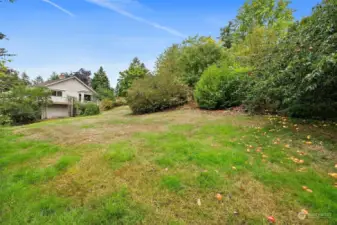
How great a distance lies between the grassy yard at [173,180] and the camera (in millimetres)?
1892

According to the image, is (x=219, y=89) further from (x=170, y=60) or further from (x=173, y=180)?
(x=170, y=60)

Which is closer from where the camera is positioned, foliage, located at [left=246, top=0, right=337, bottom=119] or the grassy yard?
the grassy yard

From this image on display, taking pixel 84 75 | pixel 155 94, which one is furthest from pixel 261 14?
pixel 84 75

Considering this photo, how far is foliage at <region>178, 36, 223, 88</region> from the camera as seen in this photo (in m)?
11.6

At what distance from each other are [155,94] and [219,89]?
3770 millimetres

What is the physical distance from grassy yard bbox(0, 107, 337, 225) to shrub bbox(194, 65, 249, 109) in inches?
165

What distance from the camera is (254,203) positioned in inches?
80.0

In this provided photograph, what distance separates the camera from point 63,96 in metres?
21.9

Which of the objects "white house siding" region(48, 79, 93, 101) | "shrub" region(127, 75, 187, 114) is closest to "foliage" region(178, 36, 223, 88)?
"shrub" region(127, 75, 187, 114)

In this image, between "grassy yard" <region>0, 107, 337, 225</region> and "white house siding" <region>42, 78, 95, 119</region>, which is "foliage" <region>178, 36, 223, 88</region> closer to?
"grassy yard" <region>0, 107, 337, 225</region>

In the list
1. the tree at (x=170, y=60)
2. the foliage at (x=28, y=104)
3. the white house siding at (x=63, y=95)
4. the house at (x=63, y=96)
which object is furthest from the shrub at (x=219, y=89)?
the white house siding at (x=63, y=95)

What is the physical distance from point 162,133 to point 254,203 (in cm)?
323

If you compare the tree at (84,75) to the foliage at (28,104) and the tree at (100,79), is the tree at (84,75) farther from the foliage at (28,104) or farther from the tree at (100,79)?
the foliage at (28,104)

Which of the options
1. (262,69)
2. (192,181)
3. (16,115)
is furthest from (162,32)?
(16,115)
